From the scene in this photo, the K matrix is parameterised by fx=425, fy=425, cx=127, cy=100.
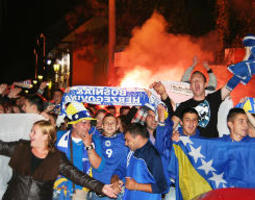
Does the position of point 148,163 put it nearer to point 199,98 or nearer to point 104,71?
point 199,98

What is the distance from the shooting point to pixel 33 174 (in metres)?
4.16

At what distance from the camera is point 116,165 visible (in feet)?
18.6

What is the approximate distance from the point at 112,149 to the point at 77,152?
718mm

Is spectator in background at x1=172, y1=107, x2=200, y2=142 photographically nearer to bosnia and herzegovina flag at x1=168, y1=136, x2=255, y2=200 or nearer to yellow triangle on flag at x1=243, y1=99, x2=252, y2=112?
bosnia and herzegovina flag at x1=168, y1=136, x2=255, y2=200

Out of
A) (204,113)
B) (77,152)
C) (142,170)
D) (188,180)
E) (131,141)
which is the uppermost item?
(204,113)

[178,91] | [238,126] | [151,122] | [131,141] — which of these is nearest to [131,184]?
[131,141]

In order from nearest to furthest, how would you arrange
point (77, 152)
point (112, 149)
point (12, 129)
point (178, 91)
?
point (77, 152) < point (12, 129) < point (112, 149) < point (178, 91)

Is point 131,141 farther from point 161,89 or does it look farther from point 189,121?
point 161,89

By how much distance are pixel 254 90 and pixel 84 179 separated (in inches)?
517

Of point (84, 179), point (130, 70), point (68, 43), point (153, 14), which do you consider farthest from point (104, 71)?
point (84, 179)

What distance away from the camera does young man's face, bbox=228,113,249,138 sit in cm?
557

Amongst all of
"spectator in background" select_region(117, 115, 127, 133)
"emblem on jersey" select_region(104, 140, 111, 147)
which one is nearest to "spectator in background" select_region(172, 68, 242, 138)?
"emblem on jersey" select_region(104, 140, 111, 147)

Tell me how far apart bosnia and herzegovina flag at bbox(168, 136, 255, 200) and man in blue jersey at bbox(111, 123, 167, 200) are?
2.23 ft

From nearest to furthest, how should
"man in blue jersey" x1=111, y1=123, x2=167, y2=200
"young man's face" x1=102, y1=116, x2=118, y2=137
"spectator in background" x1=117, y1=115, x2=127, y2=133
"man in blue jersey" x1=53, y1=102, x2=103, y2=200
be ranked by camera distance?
"man in blue jersey" x1=111, y1=123, x2=167, y2=200 → "man in blue jersey" x1=53, y1=102, x2=103, y2=200 → "young man's face" x1=102, y1=116, x2=118, y2=137 → "spectator in background" x1=117, y1=115, x2=127, y2=133
